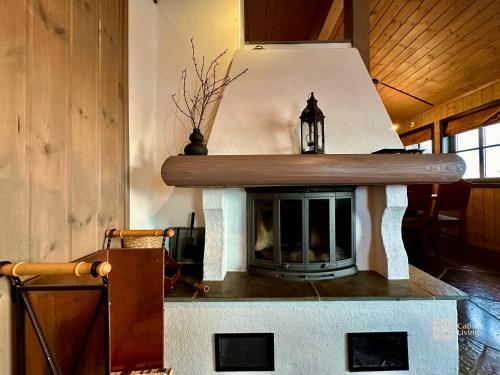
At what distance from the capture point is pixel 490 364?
4.93 ft

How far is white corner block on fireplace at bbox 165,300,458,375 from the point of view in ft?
4.75

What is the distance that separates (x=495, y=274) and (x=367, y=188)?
2.08 metres

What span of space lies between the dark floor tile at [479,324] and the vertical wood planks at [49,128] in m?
2.45

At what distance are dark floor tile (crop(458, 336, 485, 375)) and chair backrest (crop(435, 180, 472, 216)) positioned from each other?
200 centimetres

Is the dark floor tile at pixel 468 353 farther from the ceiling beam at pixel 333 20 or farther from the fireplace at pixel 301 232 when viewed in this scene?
the ceiling beam at pixel 333 20

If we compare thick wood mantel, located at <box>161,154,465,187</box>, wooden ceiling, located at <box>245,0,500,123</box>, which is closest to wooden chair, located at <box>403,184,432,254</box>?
wooden ceiling, located at <box>245,0,500,123</box>

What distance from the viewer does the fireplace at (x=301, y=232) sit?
5.70 feet

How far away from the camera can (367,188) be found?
6.21 ft

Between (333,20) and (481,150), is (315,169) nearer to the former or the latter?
(333,20)

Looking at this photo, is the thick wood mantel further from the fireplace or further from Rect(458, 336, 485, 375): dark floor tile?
Rect(458, 336, 485, 375): dark floor tile

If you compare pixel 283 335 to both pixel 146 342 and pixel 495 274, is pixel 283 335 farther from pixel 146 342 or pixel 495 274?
pixel 495 274

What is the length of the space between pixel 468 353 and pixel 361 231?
0.91 meters

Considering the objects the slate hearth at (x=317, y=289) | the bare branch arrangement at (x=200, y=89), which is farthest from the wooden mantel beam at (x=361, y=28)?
the slate hearth at (x=317, y=289)

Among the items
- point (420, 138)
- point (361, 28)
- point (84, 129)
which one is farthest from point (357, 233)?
point (420, 138)
